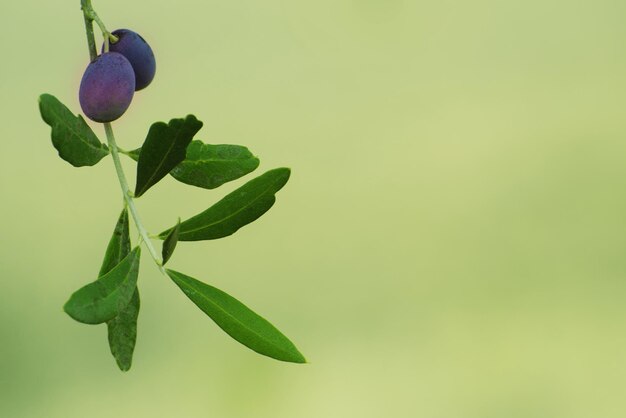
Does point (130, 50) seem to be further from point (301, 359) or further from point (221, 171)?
point (301, 359)

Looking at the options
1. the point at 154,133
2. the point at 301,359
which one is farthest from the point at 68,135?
the point at 301,359

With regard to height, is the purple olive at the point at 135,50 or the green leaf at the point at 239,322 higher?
the purple olive at the point at 135,50

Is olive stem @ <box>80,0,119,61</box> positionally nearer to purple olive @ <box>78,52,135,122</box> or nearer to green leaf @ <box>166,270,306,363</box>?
purple olive @ <box>78,52,135,122</box>

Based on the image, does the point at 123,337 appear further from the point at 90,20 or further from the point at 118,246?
the point at 90,20

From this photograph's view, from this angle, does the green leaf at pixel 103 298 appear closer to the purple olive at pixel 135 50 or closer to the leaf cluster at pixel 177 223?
the leaf cluster at pixel 177 223

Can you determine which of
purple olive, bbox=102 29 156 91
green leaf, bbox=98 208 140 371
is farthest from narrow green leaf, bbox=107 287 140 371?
purple olive, bbox=102 29 156 91

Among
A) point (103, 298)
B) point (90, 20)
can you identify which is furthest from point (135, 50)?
point (103, 298)

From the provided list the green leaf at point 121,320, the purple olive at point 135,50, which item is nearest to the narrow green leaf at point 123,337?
the green leaf at point 121,320
